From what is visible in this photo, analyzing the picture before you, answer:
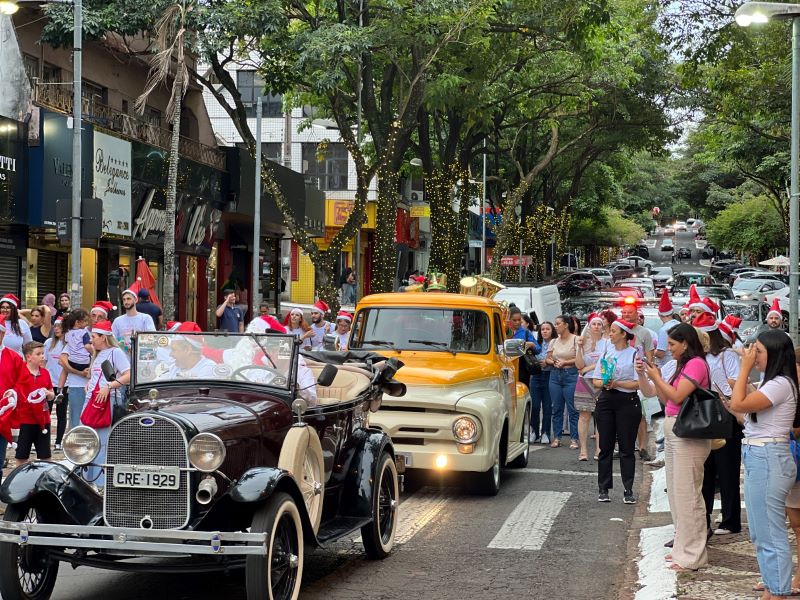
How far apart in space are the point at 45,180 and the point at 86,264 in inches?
185

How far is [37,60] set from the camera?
25.5 meters

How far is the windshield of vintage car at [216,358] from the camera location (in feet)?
26.3

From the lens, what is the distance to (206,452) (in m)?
6.91

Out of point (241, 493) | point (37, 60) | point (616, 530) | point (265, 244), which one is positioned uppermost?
point (37, 60)

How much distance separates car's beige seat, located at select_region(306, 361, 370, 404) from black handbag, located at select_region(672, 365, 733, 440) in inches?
101

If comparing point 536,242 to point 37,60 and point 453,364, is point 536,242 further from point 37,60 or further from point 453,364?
point 453,364

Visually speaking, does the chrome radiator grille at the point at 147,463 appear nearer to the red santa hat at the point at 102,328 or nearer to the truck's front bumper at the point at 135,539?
the truck's front bumper at the point at 135,539

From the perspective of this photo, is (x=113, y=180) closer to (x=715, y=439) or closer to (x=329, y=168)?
(x=715, y=439)

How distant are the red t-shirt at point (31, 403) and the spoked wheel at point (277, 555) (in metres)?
4.64

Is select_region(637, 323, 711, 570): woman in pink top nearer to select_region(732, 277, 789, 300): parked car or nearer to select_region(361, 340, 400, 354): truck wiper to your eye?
select_region(361, 340, 400, 354): truck wiper

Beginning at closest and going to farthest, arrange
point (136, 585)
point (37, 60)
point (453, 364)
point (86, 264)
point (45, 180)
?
point (136, 585), point (453, 364), point (45, 180), point (37, 60), point (86, 264)

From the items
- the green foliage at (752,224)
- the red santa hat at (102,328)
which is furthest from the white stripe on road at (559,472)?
the green foliage at (752,224)

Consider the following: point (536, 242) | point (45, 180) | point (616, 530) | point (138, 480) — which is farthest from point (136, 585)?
point (536, 242)

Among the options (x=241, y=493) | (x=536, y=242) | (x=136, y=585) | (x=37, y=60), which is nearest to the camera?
(x=241, y=493)
